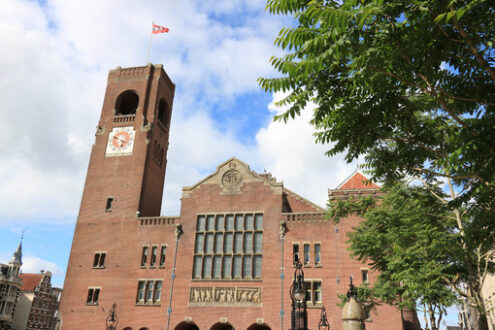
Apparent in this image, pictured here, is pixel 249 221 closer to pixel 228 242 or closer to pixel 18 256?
pixel 228 242

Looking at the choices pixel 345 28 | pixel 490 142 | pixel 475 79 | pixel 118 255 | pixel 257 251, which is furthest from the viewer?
pixel 118 255

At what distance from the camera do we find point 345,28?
646cm

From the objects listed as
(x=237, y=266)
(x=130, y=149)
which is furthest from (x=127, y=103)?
(x=237, y=266)

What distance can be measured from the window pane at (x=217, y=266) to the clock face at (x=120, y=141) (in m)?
14.3

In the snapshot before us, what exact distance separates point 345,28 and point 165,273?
32.1 metres

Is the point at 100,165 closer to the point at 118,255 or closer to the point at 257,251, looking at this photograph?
the point at 118,255

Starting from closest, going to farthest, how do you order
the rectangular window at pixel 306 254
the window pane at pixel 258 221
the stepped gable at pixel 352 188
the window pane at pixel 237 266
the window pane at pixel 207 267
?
1. the rectangular window at pixel 306 254
2. the window pane at pixel 237 266
3. the window pane at pixel 207 267
4. the window pane at pixel 258 221
5. the stepped gable at pixel 352 188

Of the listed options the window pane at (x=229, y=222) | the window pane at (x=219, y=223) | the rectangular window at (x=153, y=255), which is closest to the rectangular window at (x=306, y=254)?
the window pane at (x=229, y=222)

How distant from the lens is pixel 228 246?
1383 inches

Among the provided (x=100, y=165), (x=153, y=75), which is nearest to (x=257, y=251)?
(x=100, y=165)

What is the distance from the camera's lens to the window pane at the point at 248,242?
34438 mm

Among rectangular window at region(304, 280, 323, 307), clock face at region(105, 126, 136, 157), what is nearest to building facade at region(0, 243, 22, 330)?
clock face at region(105, 126, 136, 157)

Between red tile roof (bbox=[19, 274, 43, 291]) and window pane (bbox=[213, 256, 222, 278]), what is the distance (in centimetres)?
5643

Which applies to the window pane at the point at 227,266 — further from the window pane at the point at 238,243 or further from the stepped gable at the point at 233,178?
the stepped gable at the point at 233,178
